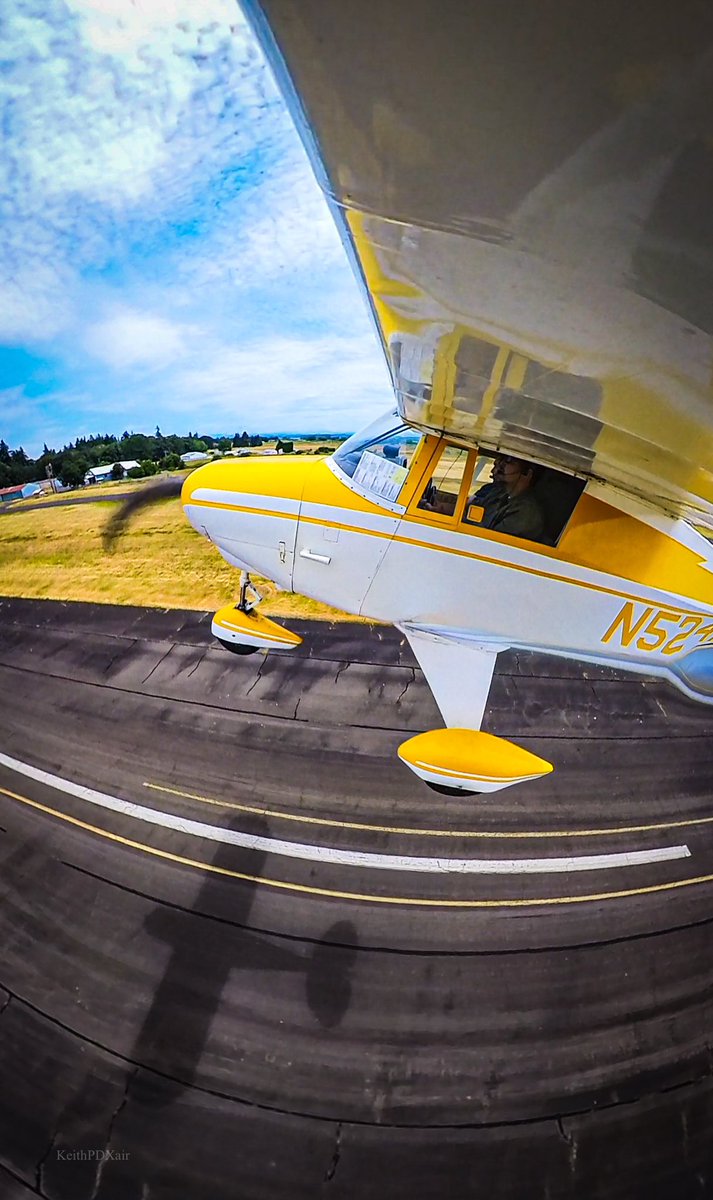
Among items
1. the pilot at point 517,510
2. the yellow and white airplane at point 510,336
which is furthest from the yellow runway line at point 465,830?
the pilot at point 517,510

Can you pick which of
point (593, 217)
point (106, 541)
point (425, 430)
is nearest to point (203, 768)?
point (425, 430)

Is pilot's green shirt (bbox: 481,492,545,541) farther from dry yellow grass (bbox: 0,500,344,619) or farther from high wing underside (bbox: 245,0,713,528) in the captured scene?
dry yellow grass (bbox: 0,500,344,619)

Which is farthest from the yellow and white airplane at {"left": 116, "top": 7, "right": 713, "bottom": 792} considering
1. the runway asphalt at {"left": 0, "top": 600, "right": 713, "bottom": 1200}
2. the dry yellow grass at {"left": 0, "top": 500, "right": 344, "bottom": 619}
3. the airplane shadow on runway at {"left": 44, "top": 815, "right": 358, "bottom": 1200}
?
the dry yellow grass at {"left": 0, "top": 500, "right": 344, "bottom": 619}

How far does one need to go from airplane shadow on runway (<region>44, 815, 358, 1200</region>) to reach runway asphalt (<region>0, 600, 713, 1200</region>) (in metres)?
0.02

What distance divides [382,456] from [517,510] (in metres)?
1.17

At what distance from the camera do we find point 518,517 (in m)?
3.97

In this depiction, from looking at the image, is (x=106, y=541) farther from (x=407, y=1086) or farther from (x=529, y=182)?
(x=529, y=182)

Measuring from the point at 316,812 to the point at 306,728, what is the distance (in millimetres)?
1353

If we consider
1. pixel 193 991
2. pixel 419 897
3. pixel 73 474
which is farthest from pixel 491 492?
pixel 73 474

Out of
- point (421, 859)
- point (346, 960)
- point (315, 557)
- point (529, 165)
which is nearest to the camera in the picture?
point (529, 165)

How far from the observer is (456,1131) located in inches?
129

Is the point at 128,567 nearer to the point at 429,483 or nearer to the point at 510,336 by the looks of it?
the point at 429,483

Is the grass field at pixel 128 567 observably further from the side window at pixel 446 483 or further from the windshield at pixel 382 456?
the side window at pixel 446 483

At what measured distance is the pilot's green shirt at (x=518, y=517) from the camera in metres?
3.95
